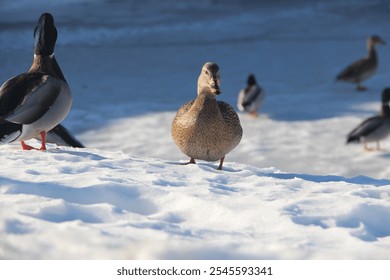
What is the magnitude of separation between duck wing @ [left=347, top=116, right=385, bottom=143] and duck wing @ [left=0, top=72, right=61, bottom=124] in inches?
210

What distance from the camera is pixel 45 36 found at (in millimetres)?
5719

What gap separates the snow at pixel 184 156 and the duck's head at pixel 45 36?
723 mm

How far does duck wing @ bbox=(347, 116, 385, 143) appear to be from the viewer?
9773 millimetres

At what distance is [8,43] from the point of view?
18.3m

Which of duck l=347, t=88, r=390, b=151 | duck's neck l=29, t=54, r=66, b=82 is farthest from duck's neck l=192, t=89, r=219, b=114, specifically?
duck l=347, t=88, r=390, b=151

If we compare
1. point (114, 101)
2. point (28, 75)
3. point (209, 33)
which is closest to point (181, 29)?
point (209, 33)

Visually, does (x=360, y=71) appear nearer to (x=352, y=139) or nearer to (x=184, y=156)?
(x=352, y=139)

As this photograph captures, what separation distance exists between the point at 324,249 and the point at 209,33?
52.6ft

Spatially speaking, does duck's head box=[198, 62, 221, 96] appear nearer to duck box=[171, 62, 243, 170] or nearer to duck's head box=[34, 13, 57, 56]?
duck box=[171, 62, 243, 170]

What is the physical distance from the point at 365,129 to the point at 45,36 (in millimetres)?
5221

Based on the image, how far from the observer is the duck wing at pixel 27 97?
16.7 feet

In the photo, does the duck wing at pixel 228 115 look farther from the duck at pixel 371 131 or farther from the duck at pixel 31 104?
the duck at pixel 371 131

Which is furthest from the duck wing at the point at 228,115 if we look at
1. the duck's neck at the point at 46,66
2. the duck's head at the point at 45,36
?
the duck's head at the point at 45,36
